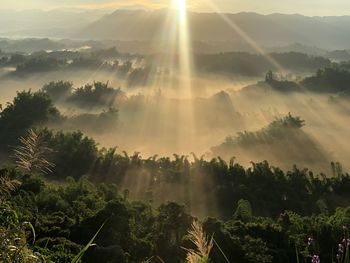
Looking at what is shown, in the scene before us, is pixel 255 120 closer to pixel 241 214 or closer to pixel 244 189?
pixel 244 189

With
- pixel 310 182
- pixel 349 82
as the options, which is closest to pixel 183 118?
pixel 349 82

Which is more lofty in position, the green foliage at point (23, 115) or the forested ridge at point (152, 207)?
the forested ridge at point (152, 207)

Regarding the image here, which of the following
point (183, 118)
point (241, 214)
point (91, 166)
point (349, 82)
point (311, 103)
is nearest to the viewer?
point (241, 214)

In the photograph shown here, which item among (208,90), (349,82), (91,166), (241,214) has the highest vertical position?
(241,214)

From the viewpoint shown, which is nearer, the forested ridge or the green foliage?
the forested ridge

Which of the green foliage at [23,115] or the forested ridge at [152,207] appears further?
the green foliage at [23,115]

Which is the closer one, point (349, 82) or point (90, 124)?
point (90, 124)

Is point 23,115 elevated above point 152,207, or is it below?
below

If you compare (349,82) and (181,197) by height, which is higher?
(181,197)

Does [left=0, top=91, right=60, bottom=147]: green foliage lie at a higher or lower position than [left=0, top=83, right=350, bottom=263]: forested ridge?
lower

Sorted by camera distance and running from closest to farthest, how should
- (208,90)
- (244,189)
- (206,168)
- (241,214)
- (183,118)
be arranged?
(241,214)
(244,189)
(206,168)
(183,118)
(208,90)

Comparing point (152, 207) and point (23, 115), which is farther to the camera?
point (23, 115)
